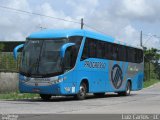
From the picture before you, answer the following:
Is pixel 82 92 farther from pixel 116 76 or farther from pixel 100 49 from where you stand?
pixel 116 76

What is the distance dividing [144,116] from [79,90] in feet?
31.1

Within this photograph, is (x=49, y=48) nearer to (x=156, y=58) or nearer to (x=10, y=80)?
(x=10, y=80)

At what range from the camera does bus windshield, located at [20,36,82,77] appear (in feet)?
76.9

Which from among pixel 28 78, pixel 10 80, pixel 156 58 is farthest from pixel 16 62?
pixel 156 58

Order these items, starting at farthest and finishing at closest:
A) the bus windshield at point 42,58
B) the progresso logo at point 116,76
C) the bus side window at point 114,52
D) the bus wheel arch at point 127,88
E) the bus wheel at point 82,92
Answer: the bus wheel arch at point 127,88 → the progresso logo at point 116,76 → the bus side window at point 114,52 → the bus wheel at point 82,92 → the bus windshield at point 42,58

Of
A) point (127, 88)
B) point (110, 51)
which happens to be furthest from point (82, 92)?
point (127, 88)

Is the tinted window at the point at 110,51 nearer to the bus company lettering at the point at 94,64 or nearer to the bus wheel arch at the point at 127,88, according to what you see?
the bus company lettering at the point at 94,64

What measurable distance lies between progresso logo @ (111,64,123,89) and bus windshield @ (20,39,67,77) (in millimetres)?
6877

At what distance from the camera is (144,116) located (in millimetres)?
15836

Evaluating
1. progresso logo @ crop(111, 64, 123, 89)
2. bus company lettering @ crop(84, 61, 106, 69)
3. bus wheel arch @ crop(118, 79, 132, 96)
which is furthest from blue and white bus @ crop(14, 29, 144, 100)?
bus wheel arch @ crop(118, 79, 132, 96)

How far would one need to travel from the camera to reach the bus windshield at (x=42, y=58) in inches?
923

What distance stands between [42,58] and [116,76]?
792 cm

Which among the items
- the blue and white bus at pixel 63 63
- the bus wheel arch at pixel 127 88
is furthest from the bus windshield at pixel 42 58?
Answer: the bus wheel arch at pixel 127 88

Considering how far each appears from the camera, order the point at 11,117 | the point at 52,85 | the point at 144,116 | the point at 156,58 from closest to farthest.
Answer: the point at 11,117, the point at 144,116, the point at 52,85, the point at 156,58
